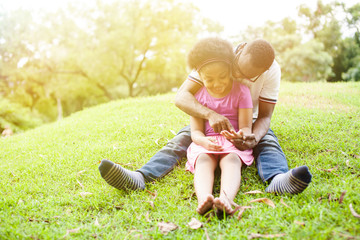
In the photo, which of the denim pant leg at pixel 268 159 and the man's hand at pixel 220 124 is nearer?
the denim pant leg at pixel 268 159

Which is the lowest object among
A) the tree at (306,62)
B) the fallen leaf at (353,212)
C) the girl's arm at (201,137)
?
the tree at (306,62)

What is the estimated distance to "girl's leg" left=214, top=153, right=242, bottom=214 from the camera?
2.00 m

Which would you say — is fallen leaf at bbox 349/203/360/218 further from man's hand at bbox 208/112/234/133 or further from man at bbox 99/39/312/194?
A: man's hand at bbox 208/112/234/133

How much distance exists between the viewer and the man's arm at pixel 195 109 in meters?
2.68

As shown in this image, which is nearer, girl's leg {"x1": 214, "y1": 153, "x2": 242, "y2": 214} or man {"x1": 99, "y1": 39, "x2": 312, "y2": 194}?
girl's leg {"x1": 214, "y1": 153, "x2": 242, "y2": 214}

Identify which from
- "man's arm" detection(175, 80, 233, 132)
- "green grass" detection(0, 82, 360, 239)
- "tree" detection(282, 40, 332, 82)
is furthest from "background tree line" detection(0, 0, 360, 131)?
"man's arm" detection(175, 80, 233, 132)

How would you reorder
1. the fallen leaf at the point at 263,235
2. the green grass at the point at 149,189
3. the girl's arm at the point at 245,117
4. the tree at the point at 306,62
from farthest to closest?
the tree at the point at 306,62
the girl's arm at the point at 245,117
the green grass at the point at 149,189
the fallen leaf at the point at 263,235

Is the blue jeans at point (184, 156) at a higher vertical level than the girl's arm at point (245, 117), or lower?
lower

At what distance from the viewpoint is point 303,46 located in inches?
773

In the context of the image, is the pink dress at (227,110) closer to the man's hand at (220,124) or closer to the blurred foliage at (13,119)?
the man's hand at (220,124)

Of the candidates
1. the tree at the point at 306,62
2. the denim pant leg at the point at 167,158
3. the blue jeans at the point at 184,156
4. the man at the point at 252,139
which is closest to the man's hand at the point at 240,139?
the man at the point at 252,139

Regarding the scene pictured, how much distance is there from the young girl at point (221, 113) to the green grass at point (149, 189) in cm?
21

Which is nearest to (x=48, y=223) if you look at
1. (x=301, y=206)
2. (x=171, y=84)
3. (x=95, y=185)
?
(x=95, y=185)

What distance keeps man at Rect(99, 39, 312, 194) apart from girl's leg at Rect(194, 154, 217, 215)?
0.99ft
